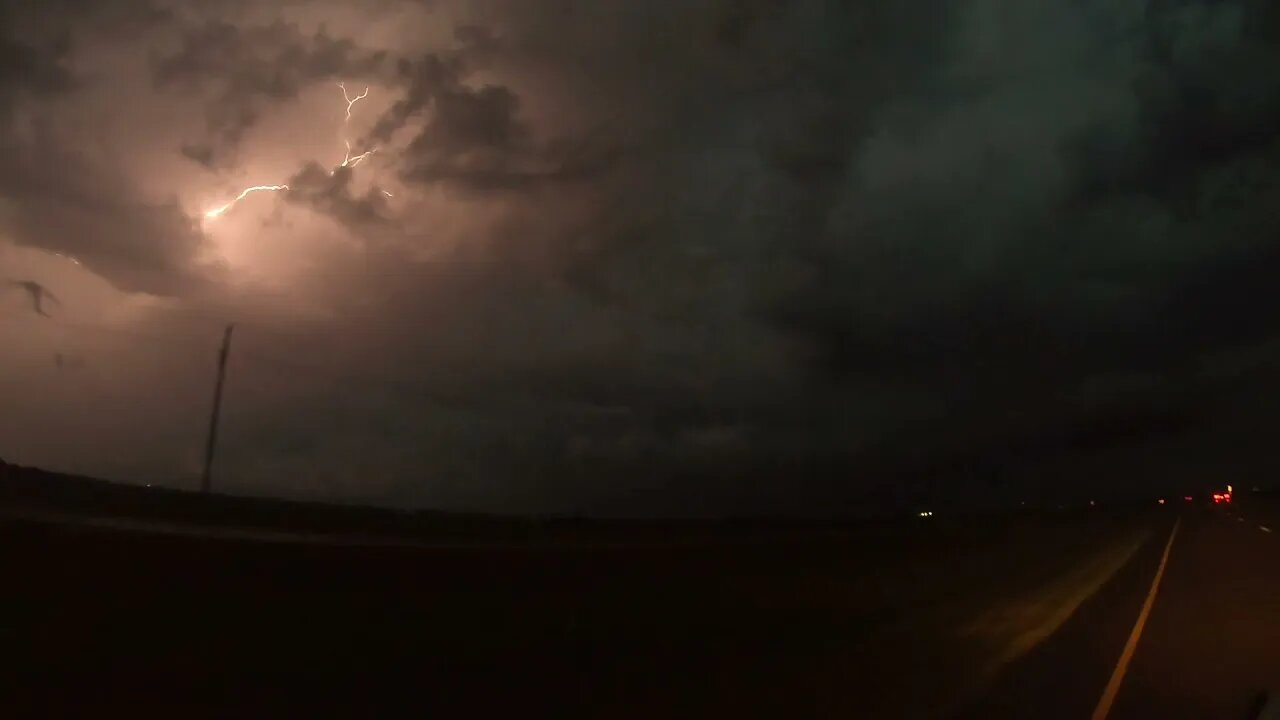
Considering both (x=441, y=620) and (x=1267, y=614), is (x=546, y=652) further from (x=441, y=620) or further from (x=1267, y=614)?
(x=1267, y=614)

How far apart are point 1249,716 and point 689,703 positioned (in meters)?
5.72

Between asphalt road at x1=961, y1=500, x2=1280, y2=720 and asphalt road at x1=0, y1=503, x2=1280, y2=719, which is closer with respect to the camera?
asphalt road at x1=0, y1=503, x2=1280, y2=719

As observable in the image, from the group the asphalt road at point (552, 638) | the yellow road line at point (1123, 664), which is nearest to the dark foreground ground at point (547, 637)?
the asphalt road at point (552, 638)

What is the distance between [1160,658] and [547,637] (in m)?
9.67

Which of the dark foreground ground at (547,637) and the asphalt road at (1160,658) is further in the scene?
the asphalt road at (1160,658)

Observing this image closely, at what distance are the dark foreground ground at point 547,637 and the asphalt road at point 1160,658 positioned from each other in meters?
0.07

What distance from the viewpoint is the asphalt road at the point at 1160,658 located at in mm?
12078

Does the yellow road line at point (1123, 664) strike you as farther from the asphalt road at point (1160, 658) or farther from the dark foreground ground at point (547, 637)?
the dark foreground ground at point (547, 637)

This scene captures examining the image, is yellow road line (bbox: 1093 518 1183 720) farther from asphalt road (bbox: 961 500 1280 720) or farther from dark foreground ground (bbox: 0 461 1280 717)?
dark foreground ground (bbox: 0 461 1280 717)

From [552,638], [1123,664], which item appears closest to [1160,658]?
[1123,664]

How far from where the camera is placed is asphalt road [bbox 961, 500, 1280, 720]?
12078mm

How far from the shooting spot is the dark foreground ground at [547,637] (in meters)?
8.04

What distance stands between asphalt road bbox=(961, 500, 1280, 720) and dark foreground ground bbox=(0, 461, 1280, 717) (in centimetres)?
7

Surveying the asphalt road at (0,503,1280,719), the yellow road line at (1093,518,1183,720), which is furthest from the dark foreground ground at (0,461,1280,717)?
the yellow road line at (1093,518,1183,720)
